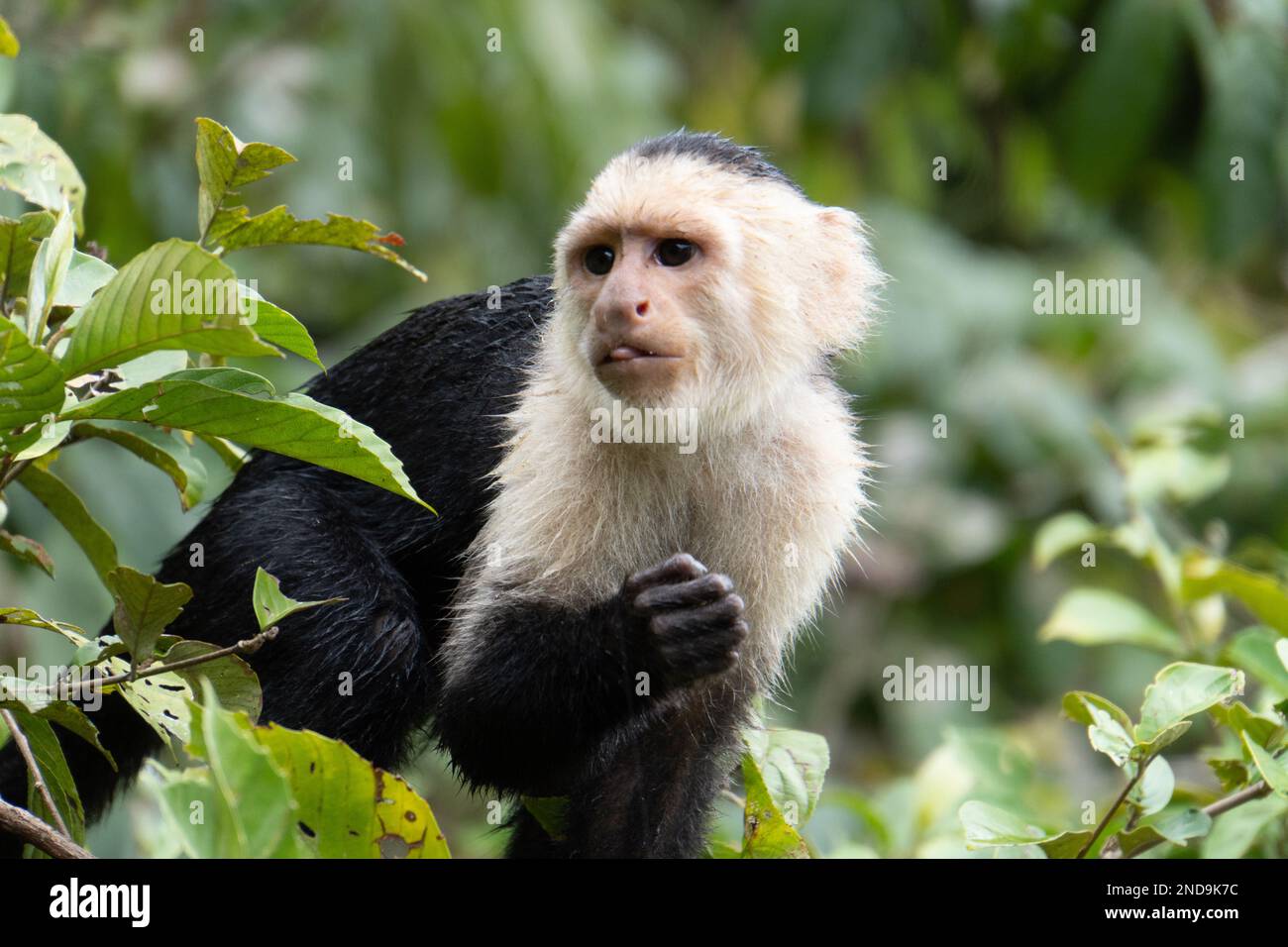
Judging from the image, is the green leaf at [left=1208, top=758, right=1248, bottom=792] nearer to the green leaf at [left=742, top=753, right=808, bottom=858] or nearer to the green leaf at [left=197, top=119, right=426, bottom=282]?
the green leaf at [left=742, top=753, right=808, bottom=858]

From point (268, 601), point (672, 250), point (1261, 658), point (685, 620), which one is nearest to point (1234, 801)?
point (1261, 658)

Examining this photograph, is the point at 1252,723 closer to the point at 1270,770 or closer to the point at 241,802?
the point at 1270,770

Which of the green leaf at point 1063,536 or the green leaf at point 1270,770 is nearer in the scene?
the green leaf at point 1270,770

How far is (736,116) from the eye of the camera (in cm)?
1053

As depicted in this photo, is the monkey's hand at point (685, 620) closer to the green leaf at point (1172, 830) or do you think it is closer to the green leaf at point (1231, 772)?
the green leaf at point (1172, 830)

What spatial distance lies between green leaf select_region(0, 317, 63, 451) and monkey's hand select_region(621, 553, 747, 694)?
1.39 metres

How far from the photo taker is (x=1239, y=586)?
3.61 meters

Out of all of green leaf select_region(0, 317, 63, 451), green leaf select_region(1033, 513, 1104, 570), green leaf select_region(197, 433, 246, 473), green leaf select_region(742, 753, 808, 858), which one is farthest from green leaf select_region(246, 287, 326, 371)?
green leaf select_region(1033, 513, 1104, 570)

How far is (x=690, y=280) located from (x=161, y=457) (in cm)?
136

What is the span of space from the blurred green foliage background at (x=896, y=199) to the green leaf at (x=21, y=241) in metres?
2.66

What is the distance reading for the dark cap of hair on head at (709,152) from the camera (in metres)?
3.71

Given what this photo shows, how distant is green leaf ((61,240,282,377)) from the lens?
7.56 ft

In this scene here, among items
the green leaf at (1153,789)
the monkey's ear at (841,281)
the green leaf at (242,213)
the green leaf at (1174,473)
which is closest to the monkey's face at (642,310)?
the monkey's ear at (841,281)
